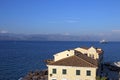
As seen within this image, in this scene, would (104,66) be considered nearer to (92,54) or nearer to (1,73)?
(92,54)

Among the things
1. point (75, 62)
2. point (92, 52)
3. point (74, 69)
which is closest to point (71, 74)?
point (74, 69)

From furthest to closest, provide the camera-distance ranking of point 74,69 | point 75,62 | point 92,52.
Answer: point 92,52
point 75,62
point 74,69

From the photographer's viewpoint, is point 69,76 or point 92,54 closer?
point 69,76

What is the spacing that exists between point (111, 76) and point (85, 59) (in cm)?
1388

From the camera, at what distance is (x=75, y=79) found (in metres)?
55.4

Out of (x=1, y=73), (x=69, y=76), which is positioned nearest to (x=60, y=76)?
(x=69, y=76)

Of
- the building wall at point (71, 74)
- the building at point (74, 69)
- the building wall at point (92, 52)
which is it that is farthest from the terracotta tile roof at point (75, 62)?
the building wall at point (92, 52)

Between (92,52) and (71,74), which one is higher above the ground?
(92,52)

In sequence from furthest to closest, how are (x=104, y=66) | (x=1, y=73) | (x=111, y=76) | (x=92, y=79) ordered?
(x=1, y=73)
(x=104, y=66)
(x=111, y=76)
(x=92, y=79)

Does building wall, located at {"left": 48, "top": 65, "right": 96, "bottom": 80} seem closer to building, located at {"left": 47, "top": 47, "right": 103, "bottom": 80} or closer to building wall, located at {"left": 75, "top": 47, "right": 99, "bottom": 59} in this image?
building, located at {"left": 47, "top": 47, "right": 103, "bottom": 80}

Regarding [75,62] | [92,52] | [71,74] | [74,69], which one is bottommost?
[71,74]

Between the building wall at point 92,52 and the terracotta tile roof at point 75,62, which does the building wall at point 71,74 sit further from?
the building wall at point 92,52

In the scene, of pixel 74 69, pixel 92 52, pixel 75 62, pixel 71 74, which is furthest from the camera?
pixel 92 52

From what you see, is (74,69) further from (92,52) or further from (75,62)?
(92,52)
